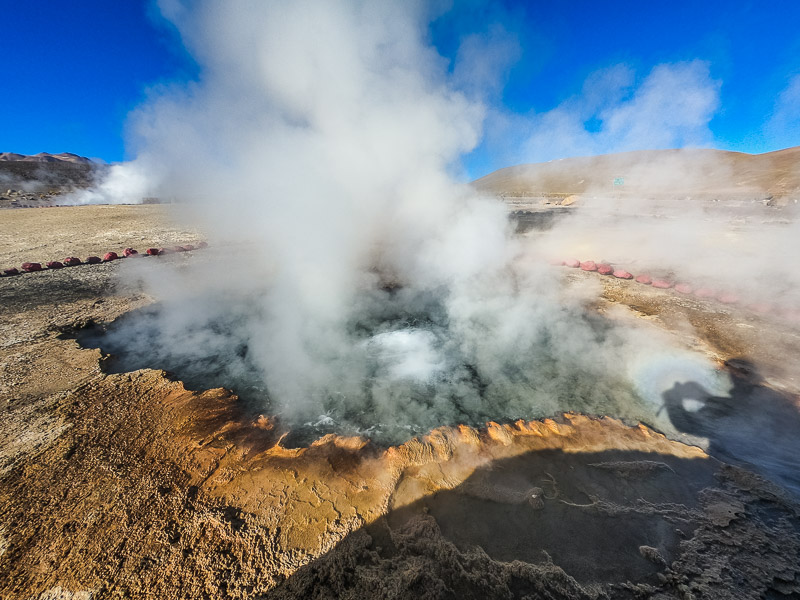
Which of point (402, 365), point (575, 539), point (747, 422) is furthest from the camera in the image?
point (402, 365)

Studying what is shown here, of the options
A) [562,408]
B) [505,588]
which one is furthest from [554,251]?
[505,588]

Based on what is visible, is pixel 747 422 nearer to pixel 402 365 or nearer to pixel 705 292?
pixel 402 365

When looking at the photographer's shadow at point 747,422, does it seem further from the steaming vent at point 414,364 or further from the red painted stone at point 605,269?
the red painted stone at point 605,269

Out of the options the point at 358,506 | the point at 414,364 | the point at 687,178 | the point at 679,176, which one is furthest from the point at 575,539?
the point at 687,178

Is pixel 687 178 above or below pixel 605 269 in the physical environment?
above

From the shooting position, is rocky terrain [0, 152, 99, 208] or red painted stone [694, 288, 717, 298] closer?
red painted stone [694, 288, 717, 298]

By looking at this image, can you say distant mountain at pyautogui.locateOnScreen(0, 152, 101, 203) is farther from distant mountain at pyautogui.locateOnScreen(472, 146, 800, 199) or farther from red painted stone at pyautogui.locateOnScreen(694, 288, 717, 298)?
red painted stone at pyautogui.locateOnScreen(694, 288, 717, 298)

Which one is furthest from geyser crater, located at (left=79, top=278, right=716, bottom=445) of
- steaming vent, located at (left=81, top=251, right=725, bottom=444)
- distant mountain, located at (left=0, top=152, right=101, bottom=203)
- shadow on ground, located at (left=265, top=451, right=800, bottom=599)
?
distant mountain, located at (left=0, top=152, right=101, bottom=203)
